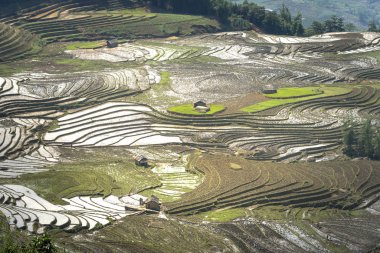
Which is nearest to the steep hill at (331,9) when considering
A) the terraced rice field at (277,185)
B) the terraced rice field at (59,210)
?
the terraced rice field at (277,185)

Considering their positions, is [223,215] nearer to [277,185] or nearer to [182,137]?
[277,185]

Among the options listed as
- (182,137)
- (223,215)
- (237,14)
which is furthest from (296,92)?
(237,14)

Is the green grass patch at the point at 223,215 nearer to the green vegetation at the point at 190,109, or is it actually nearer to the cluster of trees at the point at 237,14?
the green vegetation at the point at 190,109

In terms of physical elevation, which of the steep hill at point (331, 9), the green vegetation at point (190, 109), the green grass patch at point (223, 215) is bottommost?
Result: the steep hill at point (331, 9)

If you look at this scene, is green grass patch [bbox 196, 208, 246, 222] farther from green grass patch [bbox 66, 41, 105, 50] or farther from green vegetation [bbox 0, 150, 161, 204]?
green grass patch [bbox 66, 41, 105, 50]

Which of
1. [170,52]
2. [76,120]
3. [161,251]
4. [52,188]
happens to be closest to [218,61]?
[170,52]

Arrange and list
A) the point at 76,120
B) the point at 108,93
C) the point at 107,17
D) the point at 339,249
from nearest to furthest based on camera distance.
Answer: the point at 339,249 → the point at 76,120 → the point at 108,93 → the point at 107,17

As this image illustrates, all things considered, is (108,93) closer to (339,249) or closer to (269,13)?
(339,249)
